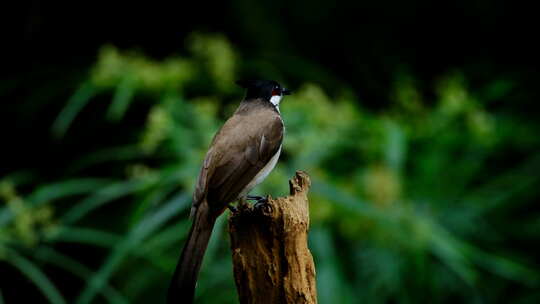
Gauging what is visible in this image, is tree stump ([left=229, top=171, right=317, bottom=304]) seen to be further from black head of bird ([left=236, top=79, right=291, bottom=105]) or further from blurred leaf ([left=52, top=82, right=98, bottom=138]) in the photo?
blurred leaf ([left=52, top=82, right=98, bottom=138])

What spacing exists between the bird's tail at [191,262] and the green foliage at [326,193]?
1.63 metres

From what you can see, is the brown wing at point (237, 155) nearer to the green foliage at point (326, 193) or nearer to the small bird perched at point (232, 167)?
the small bird perched at point (232, 167)

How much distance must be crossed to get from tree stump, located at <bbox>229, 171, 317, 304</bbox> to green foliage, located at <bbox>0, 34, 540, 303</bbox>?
5.49ft

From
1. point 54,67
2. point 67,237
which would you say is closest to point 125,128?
point 54,67

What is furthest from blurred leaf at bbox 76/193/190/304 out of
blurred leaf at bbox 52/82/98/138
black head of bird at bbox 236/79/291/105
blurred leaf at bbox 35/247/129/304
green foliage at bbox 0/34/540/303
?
black head of bird at bbox 236/79/291/105

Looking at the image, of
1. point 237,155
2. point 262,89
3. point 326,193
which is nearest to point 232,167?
point 237,155

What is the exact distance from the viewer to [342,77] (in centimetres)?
603

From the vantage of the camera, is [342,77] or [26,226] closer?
[26,226]

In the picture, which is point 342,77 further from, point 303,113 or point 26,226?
point 26,226

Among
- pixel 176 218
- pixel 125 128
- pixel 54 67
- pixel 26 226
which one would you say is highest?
pixel 54 67

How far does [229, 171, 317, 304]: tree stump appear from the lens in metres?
1.92

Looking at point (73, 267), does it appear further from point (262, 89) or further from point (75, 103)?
point (262, 89)

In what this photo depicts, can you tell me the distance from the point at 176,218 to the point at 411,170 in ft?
4.98

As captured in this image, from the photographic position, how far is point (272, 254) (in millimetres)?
1933
